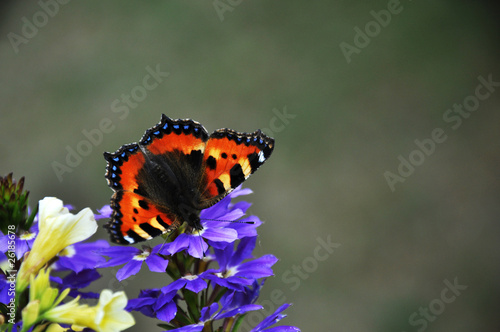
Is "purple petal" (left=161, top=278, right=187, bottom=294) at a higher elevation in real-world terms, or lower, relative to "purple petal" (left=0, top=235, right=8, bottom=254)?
lower

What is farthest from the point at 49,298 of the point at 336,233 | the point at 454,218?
the point at 454,218

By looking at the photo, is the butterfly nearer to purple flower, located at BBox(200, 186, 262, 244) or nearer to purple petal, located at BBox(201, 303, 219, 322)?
purple flower, located at BBox(200, 186, 262, 244)

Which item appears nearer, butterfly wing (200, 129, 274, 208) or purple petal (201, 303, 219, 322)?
purple petal (201, 303, 219, 322)

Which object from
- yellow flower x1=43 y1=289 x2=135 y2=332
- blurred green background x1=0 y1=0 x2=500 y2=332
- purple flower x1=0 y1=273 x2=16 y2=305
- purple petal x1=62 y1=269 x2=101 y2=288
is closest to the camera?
yellow flower x1=43 y1=289 x2=135 y2=332

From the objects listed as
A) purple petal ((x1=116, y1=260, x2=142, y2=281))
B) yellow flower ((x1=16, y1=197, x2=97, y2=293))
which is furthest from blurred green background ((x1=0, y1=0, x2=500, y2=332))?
yellow flower ((x1=16, y1=197, x2=97, y2=293))

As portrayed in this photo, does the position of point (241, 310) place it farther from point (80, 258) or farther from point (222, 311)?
point (80, 258)

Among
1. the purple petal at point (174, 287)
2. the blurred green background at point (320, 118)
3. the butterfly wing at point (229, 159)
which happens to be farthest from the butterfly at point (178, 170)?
the blurred green background at point (320, 118)

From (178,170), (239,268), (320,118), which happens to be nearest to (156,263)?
(239,268)
